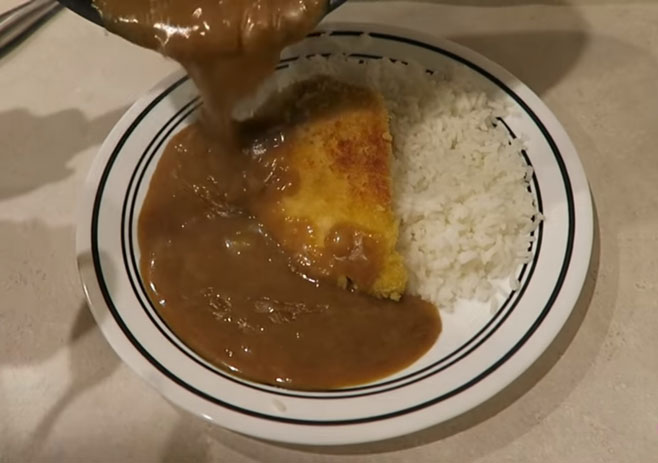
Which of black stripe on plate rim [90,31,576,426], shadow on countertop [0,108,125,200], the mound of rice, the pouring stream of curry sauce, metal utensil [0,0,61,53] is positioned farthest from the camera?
metal utensil [0,0,61,53]

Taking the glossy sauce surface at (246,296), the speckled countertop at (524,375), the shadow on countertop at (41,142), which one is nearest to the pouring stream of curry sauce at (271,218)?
the glossy sauce surface at (246,296)

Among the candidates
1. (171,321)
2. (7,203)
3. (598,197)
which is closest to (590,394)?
(598,197)

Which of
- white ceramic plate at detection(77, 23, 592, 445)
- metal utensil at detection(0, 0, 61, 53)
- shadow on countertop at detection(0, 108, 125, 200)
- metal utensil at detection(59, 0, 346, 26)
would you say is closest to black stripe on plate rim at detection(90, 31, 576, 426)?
white ceramic plate at detection(77, 23, 592, 445)

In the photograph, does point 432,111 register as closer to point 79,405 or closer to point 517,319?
point 517,319

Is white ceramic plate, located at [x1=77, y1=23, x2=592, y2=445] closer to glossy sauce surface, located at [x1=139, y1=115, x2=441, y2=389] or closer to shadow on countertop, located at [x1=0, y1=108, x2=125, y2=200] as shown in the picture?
glossy sauce surface, located at [x1=139, y1=115, x2=441, y2=389]

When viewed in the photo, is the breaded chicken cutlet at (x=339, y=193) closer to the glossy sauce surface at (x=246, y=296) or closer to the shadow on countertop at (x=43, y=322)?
the glossy sauce surface at (x=246, y=296)
